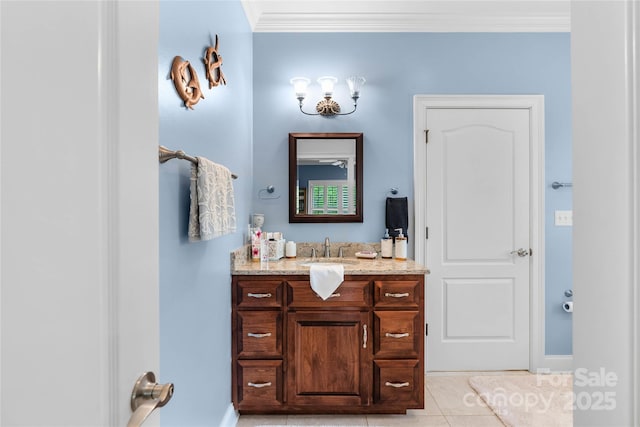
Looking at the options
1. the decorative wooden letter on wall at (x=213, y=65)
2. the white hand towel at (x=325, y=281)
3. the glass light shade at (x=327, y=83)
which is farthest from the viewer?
the glass light shade at (x=327, y=83)

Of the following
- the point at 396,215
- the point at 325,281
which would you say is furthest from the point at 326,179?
the point at 325,281

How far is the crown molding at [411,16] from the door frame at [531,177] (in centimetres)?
53

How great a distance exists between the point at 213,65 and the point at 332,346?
5.36 ft

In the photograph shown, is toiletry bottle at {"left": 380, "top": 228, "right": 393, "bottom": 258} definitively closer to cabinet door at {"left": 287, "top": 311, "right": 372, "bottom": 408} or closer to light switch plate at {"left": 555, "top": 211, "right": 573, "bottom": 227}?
cabinet door at {"left": 287, "top": 311, "right": 372, "bottom": 408}

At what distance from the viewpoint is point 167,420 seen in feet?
4.26

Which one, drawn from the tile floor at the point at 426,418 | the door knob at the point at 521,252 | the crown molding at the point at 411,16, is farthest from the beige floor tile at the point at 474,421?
the crown molding at the point at 411,16

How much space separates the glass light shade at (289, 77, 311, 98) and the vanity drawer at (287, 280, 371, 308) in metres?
1.39

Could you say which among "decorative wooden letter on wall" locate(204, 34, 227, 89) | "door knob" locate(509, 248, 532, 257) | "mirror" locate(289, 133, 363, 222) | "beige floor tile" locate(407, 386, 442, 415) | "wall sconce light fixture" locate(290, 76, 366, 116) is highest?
"wall sconce light fixture" locate(290, 76, 366, 116)

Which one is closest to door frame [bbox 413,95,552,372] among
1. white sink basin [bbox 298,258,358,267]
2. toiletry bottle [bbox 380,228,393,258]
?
toiletry bottle [bbox 380,228,393,258]

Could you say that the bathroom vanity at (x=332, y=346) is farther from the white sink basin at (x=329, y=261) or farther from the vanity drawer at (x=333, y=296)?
the white sink basin at (x=329, y=261)

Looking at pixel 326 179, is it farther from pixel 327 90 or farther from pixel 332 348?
pixel 332 348

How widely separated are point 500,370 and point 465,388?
0.42 meters

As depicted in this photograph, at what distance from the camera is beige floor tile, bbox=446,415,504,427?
7.50ft

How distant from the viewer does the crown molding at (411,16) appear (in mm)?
2793
